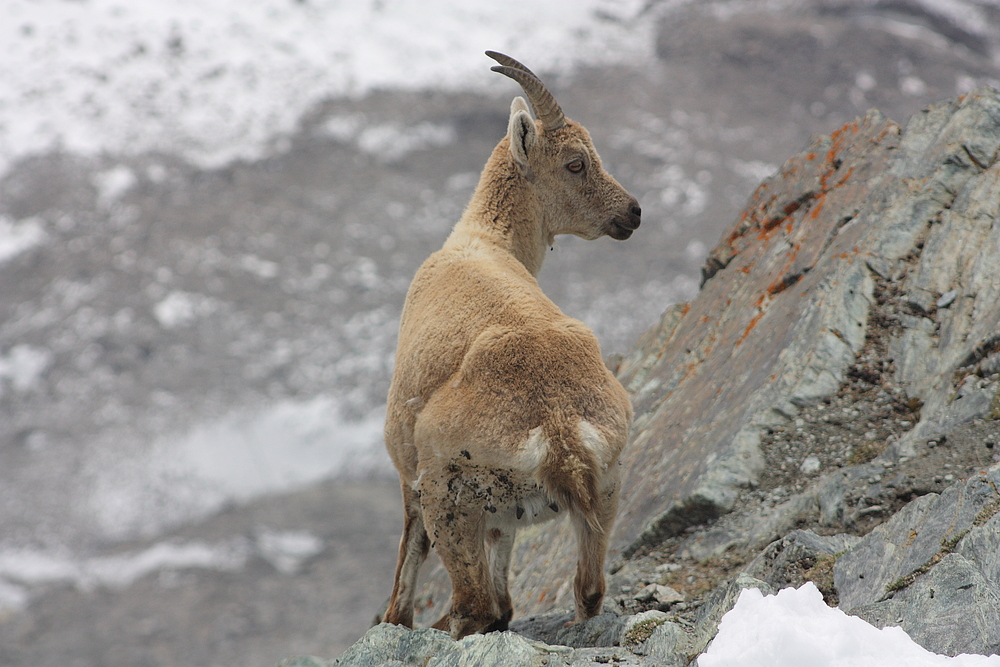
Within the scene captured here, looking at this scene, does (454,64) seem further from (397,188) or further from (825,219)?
(825,219)

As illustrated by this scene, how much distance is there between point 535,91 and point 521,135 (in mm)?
489

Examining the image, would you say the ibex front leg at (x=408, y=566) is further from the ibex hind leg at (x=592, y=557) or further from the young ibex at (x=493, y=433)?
the ibex hind leg at (x=592, y=557)

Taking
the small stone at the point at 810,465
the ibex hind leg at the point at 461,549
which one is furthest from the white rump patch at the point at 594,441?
the small stone at the point at 810,465

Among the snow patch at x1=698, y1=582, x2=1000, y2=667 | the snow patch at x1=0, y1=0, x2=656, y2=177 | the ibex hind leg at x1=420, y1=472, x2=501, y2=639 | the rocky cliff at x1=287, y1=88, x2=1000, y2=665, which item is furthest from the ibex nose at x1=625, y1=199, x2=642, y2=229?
the snow patch at x1=0, y1=0, x2=656, y2=177

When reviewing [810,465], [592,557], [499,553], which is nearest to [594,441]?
[592,557]

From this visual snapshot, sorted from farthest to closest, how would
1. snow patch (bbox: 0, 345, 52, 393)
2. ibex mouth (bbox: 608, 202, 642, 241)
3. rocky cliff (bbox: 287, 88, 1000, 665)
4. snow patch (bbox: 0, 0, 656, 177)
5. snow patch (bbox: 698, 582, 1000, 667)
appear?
snow patch (bbox: 0, 0, 656, 177), snow patch (bbox: 0, 345, 52, 393), ibex mouth (bbox: 608, 202, 642, 241), rocky cliff (bbox: 287, 88, 1000, 665), snow patch (bbox: 698, 582, 1000, 667)

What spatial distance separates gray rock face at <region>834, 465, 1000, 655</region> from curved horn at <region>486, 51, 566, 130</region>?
5206 mm

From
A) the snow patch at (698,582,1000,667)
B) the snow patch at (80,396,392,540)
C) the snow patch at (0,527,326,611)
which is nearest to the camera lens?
the snow patch at (698,582,1000,667)

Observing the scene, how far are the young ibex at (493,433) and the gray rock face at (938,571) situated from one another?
5.83ft

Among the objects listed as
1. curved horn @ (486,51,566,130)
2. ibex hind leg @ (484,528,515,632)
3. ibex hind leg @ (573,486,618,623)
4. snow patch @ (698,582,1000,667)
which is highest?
curved horn @ (486,51,566,130)

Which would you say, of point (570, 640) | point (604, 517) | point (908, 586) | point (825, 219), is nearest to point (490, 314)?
point (604, 517)

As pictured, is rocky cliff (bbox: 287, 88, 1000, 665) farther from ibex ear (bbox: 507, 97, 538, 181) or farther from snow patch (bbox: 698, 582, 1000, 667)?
ibex ear (bbox: 507, 97, 538, 181)

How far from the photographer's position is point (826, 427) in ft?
25.7

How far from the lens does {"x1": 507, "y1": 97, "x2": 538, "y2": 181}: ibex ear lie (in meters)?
8.45
